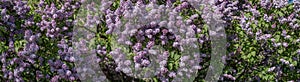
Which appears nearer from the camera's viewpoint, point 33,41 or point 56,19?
point 33,41

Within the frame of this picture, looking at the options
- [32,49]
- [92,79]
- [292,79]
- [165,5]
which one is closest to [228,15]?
[165,5]

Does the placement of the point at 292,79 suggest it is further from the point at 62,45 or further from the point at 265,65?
the point at 62,45

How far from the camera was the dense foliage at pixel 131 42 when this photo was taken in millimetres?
6109

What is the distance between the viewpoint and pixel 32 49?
19.8ft

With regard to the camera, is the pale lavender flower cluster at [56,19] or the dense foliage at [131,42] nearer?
the dense foliage at [131,42]

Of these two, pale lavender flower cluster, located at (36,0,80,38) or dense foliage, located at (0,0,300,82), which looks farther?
pale lavender flower cluster, located at (36,0,80,38)

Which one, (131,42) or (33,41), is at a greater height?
(33,41)

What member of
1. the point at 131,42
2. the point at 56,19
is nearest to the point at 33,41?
the point at 56,19

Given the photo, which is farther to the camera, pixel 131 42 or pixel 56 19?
pixel 56 19

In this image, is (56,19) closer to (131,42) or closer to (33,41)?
(33,41)

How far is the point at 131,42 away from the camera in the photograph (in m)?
6.22

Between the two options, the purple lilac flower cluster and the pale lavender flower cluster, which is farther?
the pale lavender flower cluster

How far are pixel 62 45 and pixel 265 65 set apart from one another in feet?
10.8

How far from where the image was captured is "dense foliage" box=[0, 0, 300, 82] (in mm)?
6109
